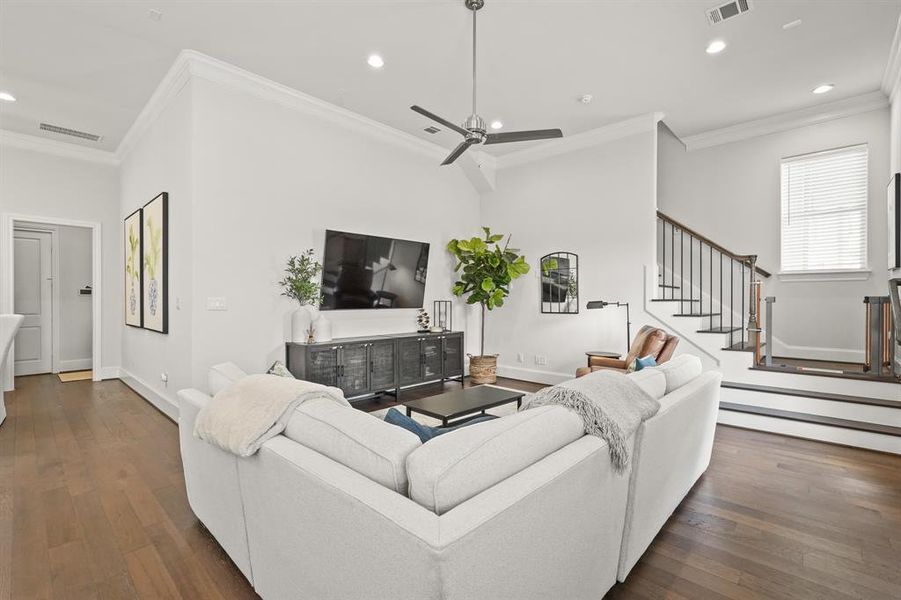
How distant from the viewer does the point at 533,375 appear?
617 centimetres

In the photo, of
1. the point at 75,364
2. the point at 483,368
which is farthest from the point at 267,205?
the point at 75,364

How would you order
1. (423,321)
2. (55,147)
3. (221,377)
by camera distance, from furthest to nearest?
(423,321) → (55,147) → (221,377)

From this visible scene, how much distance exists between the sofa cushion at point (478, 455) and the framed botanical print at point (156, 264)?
13.9 feet

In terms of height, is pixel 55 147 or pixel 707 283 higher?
pixel 55 147

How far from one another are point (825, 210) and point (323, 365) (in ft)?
19.8

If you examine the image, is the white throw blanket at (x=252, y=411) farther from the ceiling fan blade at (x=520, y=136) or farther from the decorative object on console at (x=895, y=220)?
the decorative object on console at (x=895, y=220)

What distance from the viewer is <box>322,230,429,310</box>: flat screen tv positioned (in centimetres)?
488

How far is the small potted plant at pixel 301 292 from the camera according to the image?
4469mm

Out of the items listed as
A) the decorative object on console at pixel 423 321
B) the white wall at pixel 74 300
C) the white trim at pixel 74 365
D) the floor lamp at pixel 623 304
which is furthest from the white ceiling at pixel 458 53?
the white trim at pixel 74 365

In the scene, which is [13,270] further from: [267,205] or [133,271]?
[267,205]

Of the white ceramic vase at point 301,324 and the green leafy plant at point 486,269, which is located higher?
the green leafy plant at point 486,269

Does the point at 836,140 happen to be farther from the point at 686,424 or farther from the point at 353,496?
the point at 353,496

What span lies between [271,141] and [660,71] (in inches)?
152

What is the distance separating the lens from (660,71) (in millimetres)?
4141
